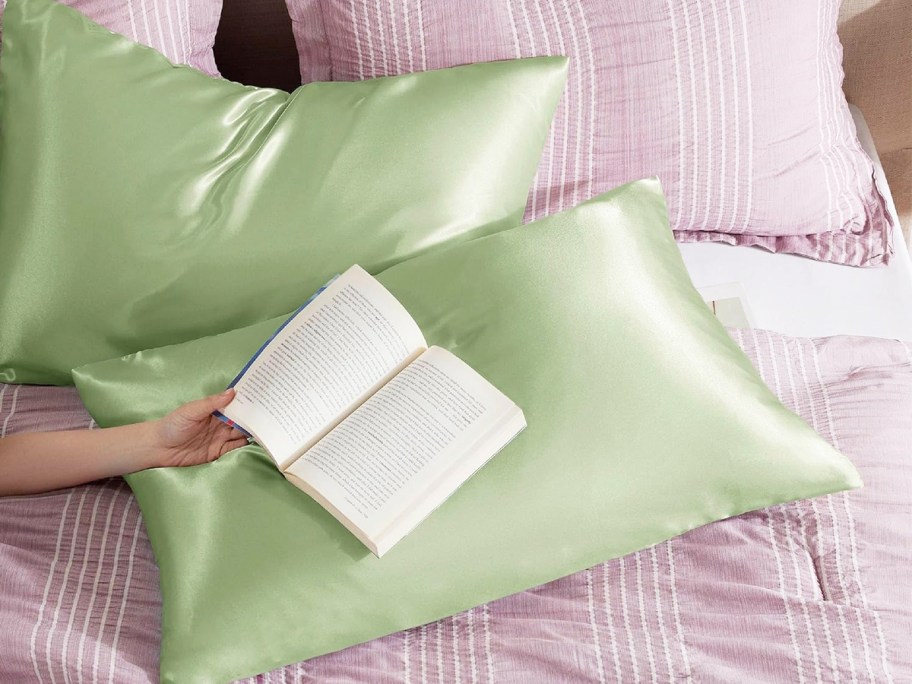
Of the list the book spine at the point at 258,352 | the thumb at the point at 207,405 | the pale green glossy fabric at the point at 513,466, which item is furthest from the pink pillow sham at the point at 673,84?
the thumb at the point at 207,405

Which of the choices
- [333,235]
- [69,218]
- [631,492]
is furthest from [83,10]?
[631,492]

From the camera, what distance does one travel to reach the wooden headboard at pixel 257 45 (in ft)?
5.32

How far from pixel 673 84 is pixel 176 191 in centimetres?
70

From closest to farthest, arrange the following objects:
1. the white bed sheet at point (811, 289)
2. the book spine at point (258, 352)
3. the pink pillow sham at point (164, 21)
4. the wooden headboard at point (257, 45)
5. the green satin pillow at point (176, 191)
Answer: the book spine at point (258, 352) → the green satin pillow at point (176, 191) → the pink pillow sham at point (164, 21) → the white bed sheet at point (811, 289) → the wooden headboard at point (257, 45)

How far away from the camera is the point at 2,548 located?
1.01 metres

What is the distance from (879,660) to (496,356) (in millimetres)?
503

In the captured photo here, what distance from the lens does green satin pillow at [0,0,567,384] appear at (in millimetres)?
1131

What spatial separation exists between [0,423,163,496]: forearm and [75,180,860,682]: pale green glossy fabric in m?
0.03

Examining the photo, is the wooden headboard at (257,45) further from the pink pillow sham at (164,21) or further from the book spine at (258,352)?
the book spine at (258,352)

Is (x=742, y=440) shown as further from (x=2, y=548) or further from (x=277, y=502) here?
(x=2, y=548)

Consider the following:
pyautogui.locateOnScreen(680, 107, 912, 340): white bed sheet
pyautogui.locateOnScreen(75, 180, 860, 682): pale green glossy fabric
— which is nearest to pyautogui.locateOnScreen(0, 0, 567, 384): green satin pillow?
pyautogui.locateOnScreen(75, 180, 860, 682): pale green glossy fabric

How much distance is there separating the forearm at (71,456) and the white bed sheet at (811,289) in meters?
0.86

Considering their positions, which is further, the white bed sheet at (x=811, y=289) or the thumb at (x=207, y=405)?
the white bed sheet at (x=811, y=289)

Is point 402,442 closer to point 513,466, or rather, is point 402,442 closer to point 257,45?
point 513,466
